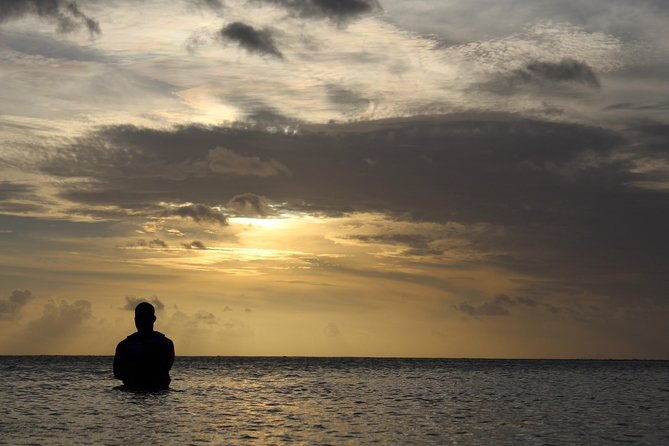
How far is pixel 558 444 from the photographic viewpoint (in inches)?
1551

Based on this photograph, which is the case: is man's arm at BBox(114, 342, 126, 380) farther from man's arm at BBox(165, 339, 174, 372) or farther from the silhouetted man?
man's arm at BBox(165, 339, 174, 372)

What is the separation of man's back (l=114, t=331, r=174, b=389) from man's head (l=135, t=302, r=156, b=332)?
1.52ft

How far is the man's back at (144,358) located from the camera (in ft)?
188

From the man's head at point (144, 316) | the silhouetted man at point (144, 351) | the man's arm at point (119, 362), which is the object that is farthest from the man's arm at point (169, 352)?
the man's arm at point (119, 362)

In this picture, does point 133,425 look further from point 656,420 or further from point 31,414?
point 656,420

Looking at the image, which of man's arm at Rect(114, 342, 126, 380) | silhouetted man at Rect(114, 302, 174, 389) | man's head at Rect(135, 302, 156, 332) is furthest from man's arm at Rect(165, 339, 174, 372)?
man's arm at Rect(114, 342, 126, 380)

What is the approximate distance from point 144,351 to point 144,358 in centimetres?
104

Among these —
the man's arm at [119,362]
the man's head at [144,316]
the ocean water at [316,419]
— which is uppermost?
the man's head at [144,316]

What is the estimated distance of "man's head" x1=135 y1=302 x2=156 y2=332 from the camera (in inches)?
2279

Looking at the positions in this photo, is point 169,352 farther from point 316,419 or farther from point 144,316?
point 316,419

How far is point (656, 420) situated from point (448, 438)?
64.6 feet

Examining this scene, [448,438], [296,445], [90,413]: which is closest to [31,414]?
[90,413]

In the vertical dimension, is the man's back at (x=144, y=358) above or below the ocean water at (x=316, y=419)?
above

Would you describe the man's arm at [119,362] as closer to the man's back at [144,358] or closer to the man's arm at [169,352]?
the man's back at [144,358]
